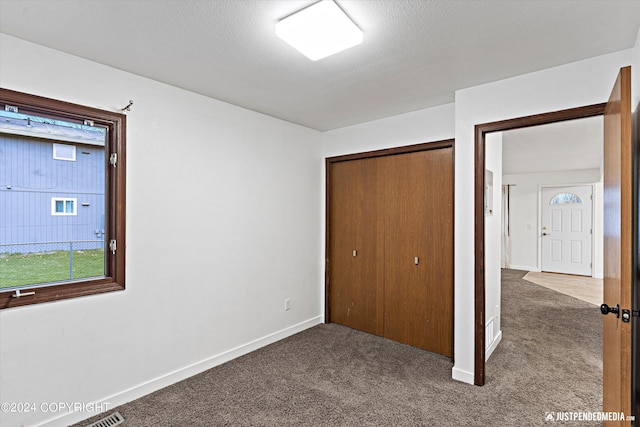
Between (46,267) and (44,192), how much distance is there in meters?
0.50

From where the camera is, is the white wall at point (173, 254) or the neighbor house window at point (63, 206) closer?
the white wall at point (173, 254)

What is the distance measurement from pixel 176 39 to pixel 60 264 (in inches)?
66.3

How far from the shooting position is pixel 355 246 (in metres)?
3.86

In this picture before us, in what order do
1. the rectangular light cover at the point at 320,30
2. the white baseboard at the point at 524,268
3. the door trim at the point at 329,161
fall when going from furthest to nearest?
1. the white baseboard at the point at 524,268
2. the door trim at the point at 329,161
3. the rectangular light cover at the point at 320,30

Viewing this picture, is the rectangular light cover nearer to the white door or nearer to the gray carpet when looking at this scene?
the gray carpet

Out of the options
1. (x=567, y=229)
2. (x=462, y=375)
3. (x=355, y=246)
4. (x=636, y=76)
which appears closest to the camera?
(x=636, y=76)

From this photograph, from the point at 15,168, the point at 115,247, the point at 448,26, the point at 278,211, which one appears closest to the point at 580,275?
the point at 278,211

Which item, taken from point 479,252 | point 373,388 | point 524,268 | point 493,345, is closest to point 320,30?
point 479,252

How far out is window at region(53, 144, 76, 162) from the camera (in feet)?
7.23

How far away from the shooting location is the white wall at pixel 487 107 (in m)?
2.14
